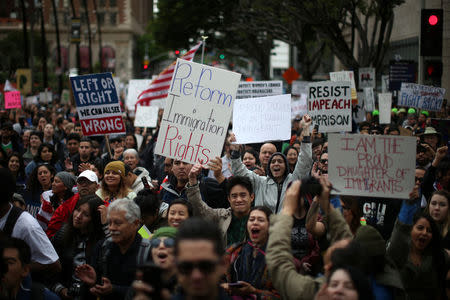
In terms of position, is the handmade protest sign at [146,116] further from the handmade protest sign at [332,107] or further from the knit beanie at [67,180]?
the knit beanie at [67,180]

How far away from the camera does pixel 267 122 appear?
9.66m

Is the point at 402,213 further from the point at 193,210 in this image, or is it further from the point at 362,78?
the point at 362,78

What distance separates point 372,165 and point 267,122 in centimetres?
437

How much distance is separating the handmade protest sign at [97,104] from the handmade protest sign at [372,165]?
4.88 m

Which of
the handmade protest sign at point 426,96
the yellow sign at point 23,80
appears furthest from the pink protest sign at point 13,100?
the handmade protest sign at point 426,96

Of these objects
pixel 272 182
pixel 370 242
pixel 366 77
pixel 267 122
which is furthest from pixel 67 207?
pixel 366 77

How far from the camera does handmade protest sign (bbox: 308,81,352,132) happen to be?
984cm

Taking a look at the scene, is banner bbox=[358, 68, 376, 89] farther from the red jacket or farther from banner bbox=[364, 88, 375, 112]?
the red jacket

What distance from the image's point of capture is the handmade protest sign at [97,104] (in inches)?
384

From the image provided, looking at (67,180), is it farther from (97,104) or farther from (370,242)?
(370,242)

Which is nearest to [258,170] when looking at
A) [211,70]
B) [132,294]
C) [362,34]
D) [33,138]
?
[211,70]

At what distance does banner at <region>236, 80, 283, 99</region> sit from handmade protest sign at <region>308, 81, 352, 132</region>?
2.95 m

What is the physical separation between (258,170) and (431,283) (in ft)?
12.2

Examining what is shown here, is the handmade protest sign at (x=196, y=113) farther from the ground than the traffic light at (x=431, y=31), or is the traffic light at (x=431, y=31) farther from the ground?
the traffic light at (x=431, y=31)
